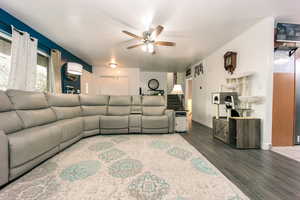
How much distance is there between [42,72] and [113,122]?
2.31 metres

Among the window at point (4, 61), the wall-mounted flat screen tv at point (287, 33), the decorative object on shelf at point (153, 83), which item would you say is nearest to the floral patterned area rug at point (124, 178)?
the window at point (4, 61)

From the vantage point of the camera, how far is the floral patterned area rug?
1284 mm

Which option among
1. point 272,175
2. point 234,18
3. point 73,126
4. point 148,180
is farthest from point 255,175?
point 73,126

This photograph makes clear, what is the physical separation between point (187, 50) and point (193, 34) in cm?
112

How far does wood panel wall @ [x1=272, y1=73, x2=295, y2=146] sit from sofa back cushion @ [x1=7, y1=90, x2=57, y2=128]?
450 centimetres

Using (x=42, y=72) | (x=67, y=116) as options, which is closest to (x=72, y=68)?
(x=42, y=72)

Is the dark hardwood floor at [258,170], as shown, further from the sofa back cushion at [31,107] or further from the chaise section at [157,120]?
the sofa back cushion at [31,107]

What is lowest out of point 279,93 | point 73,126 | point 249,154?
point 249,154

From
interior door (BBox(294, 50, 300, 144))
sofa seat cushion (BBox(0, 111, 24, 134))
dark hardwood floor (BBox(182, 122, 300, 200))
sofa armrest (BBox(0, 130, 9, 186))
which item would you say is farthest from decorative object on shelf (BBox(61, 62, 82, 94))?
interior door (BBox(294, 50, 300, 144))

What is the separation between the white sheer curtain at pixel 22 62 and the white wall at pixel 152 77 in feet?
19.0

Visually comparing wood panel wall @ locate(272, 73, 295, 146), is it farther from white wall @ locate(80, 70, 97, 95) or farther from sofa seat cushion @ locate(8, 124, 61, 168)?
white wall @ locate(80, 70, 97, 95)

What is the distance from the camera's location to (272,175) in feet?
5.43

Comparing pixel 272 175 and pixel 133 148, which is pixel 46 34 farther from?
pixel 272 175

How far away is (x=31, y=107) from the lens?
2.18 m
